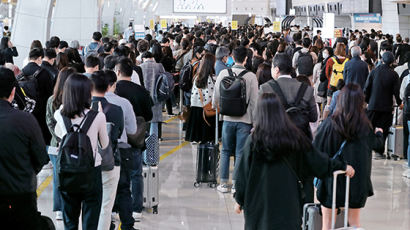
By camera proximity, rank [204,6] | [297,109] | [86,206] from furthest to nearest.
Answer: [204,6], [297,109], [86,206]

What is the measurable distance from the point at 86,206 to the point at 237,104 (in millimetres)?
3233

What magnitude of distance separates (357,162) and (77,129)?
2397 mm

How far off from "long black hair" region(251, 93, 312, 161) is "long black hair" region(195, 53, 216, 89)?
4984mm

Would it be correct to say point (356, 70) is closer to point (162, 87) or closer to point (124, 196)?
point (162, 87)

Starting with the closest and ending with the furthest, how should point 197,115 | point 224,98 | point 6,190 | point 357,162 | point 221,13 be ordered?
point 6,190 → point 357,162 → point 224,98 → point 197,115 → point 221,13

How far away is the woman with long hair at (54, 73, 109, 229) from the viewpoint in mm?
5754

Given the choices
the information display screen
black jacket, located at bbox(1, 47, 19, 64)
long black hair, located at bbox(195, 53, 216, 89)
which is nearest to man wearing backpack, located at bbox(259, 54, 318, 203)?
long black hair, located at bbox(195, 53, 216, 89)

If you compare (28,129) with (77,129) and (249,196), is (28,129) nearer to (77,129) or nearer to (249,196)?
(77,129)

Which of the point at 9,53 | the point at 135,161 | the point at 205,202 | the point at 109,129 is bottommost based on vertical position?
the point at 205,202

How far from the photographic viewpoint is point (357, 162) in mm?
6223

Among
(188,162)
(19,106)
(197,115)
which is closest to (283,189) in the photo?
(19,106)

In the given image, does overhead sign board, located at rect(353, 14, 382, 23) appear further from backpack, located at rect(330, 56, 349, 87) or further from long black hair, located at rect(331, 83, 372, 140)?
long black hair, located at rect(331, 83, 372, 140)

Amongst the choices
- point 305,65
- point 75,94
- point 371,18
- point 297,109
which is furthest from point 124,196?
point 371,18

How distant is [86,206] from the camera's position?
19.9 ft
